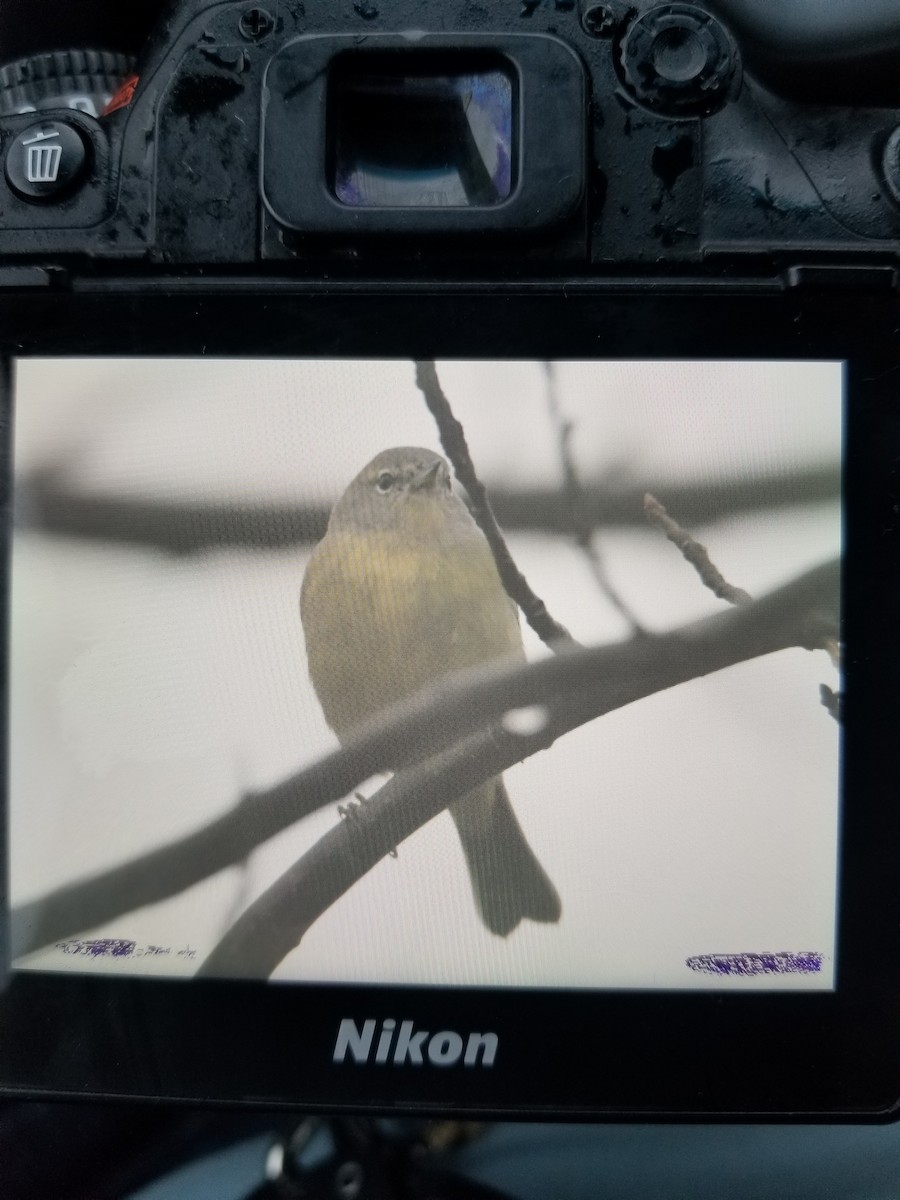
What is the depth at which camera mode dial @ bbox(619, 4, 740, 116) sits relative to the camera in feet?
1.32

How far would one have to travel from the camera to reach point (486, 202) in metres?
0.40

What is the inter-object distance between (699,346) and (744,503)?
2.5 inches

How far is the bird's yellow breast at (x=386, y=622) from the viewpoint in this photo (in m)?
0.39

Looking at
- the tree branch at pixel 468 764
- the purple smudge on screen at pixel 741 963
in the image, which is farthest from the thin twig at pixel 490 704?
the purple smudge on screen at pixel 741 963

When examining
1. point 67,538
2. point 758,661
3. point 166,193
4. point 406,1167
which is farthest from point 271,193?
point 406,1167

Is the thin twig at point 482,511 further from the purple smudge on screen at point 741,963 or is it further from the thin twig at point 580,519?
the purple smudge on screen at point 741,963

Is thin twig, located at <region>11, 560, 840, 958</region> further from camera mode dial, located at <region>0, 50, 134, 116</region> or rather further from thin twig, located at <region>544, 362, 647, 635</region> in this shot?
camera mode dial, located at <region>0, 50, 134, 116</region>

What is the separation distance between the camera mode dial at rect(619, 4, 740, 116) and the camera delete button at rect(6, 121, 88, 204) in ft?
0.75

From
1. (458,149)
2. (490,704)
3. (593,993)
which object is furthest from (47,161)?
(593,993)

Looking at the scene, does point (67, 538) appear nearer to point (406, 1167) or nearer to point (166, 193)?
point (166, 193)

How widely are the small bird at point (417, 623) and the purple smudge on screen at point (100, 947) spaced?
0.12m

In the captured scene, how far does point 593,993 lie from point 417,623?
0.16m

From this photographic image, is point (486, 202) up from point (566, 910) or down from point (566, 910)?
up

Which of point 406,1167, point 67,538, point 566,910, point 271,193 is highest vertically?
point 271,193
